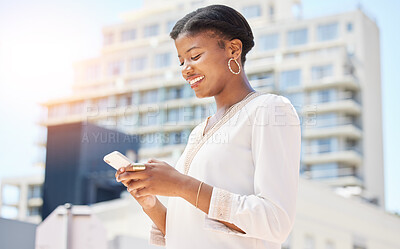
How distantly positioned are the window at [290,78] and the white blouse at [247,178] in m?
28.5

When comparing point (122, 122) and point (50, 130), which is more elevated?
point (122, 122)

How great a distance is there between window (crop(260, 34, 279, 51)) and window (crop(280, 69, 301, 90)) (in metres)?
1.71

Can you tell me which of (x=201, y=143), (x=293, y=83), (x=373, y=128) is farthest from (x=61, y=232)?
(x=373, y=128)

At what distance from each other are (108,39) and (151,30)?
10.3 feet

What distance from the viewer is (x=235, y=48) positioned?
123cm

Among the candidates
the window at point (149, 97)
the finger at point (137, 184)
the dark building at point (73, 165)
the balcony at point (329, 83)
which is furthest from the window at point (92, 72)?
the finger at point (137, 184)

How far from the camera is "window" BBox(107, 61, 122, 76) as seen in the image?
3441cm

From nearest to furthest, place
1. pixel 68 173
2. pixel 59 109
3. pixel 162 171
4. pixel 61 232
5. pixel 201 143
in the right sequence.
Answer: pixel 162 171 < pixel 201 143 < pixel 61 232 < pixel 68 173 < pixel 59 109

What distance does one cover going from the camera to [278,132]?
1070 mm

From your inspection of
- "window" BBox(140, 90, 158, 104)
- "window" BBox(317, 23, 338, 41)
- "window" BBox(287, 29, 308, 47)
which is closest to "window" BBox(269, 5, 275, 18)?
"window" BBox(287, 29, 308, 47)

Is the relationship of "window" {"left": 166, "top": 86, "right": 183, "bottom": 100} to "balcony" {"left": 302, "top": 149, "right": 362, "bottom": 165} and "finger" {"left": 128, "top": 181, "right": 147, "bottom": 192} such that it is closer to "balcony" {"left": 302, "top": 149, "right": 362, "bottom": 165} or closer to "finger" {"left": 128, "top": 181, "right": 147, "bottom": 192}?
"balcony" {"left": 302, "top": 149, "right": 362, "bottom": 165}

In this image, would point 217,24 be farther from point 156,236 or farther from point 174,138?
point 174,138

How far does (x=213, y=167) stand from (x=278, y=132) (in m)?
0.14

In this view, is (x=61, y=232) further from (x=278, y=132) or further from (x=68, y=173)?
(x=68, y=173)
